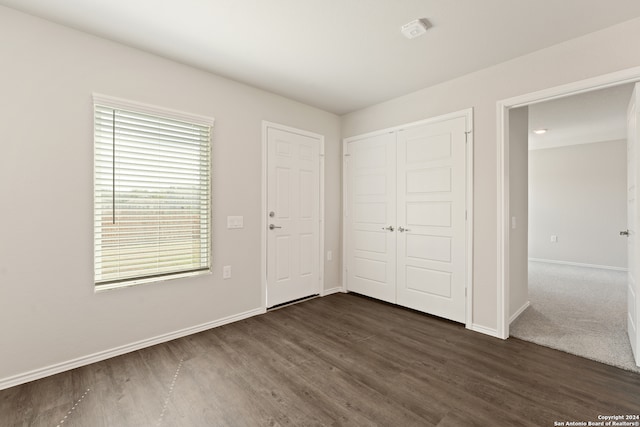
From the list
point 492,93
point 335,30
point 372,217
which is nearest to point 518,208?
point 492,93

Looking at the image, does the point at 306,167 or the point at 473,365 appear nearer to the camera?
the point at 473,365

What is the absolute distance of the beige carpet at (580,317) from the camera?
253 centimetres

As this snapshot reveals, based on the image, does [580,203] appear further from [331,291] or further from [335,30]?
[335,30]

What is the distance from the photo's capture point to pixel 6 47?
2020mm

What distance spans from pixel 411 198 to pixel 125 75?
3.13 m

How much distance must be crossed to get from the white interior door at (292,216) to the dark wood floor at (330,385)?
89 cm

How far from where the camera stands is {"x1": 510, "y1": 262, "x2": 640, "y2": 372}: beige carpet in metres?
2.53

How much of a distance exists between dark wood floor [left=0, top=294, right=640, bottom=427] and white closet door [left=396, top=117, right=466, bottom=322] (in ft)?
1.79

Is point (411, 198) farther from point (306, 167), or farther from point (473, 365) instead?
point (473, 365)

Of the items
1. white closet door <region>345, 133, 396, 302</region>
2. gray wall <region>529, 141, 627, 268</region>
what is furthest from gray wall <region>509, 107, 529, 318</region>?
gray wall <region>529, 141, 627, 268</region>

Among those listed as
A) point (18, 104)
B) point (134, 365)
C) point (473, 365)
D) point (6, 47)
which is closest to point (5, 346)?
point (134, 365)

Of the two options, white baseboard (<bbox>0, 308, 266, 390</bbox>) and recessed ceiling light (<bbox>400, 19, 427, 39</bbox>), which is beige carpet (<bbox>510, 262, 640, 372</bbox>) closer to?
recessed ceiling light (<bbox>400, 19, 427, 39</bbox>)

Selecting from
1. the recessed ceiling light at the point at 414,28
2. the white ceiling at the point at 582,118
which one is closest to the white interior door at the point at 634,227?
the white ceiling at the point at 582,118

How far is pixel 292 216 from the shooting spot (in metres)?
3.76
